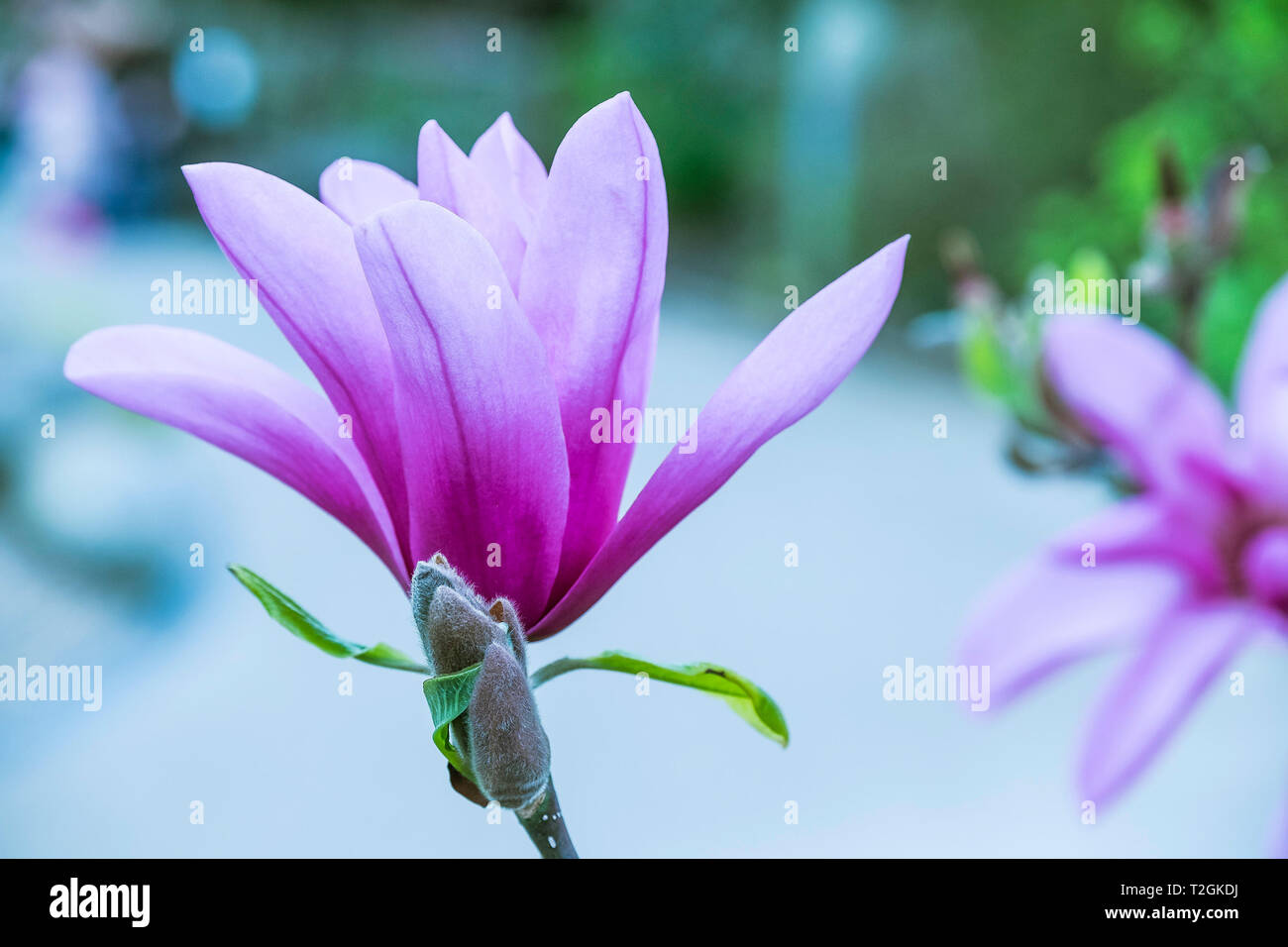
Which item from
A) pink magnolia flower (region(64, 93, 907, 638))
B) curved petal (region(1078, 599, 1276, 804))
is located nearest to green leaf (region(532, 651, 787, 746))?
pink magnolia flower (region(64, 93, 907, 638))

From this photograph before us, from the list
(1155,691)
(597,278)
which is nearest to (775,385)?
(597,278)

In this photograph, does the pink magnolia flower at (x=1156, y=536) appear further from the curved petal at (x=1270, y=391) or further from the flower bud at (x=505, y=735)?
the flower bud at (x=505, y=735)

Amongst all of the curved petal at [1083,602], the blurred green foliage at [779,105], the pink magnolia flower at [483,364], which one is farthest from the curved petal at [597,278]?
the blurred green foliage at [779,105]

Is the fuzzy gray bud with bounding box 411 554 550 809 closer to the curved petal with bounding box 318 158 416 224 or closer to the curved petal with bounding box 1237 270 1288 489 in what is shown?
the curved petal with bounding box 318 158 416 224

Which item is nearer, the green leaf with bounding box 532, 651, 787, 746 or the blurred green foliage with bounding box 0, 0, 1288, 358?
the green leaf with bounding box 532, 651, 787, 746

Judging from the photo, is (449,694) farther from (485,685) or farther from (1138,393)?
(1138,393)

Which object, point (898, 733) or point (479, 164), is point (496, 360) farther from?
point (898, 733)
